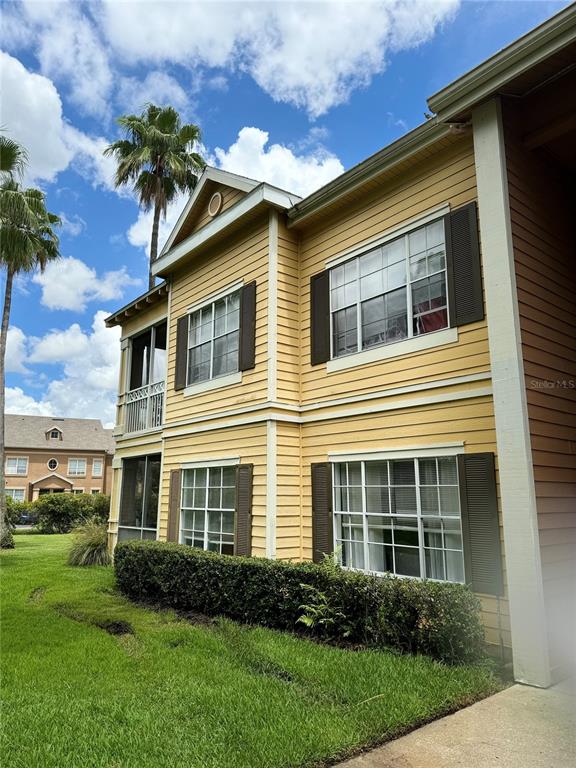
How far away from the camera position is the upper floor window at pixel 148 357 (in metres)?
13.6

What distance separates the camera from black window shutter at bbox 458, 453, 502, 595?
5.79 m

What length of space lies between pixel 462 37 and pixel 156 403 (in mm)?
9660

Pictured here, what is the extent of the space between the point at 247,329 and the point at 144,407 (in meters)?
5.60

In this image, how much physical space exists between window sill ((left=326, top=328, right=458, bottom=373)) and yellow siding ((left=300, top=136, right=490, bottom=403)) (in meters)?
0.07

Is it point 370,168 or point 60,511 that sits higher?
point 370,168

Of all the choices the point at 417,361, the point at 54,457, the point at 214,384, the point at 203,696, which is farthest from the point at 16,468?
the point at 203,696

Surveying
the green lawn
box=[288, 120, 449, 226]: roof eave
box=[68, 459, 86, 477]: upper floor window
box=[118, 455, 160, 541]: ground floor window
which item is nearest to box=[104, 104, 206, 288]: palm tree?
box=[118, 455, 160, 541]: ground floor window

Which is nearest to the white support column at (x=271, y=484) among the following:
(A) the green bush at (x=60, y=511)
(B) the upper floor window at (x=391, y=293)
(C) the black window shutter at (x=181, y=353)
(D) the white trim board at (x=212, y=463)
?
(D) the white trim board at (x=212, y=463)

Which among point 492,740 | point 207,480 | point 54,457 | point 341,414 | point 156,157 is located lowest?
point 492,740

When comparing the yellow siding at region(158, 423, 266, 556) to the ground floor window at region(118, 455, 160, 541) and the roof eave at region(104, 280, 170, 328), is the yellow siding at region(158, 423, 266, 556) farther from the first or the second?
the roof eave at region(104, 280, 170, 328)

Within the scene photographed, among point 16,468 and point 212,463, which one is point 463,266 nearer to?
point 212,463

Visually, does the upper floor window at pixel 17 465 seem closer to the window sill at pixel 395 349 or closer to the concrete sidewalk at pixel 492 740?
the window sill at pixel 395 349

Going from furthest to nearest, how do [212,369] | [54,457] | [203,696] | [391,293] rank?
1. [54,457]
2. [212,369]
3. [391,293]
4. [203,696]

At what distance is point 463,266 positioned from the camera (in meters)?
6.48
